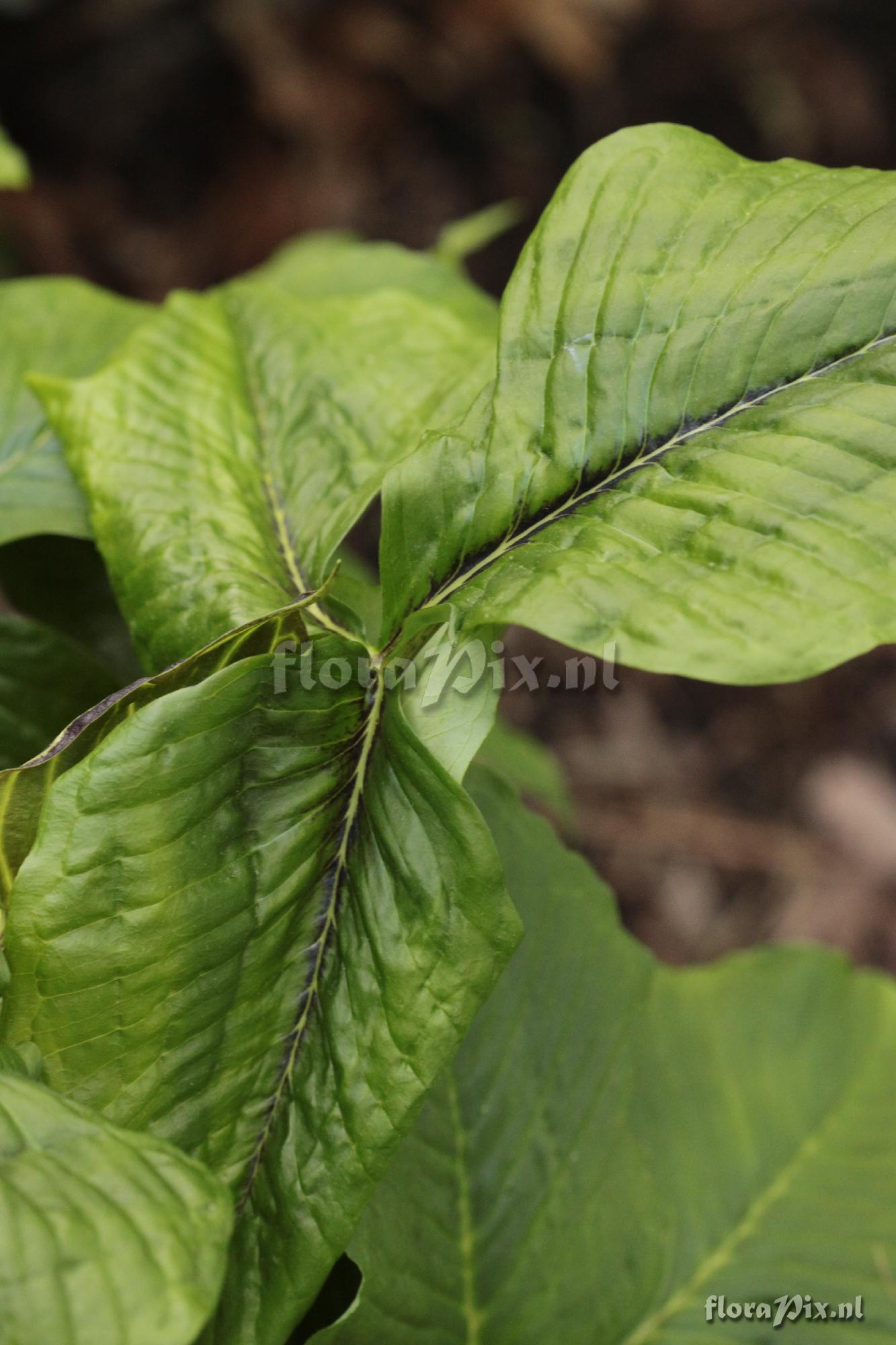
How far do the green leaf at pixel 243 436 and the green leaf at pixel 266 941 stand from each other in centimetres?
12

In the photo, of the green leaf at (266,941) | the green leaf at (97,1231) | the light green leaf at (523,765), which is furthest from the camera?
the light green leaf at (523,765)

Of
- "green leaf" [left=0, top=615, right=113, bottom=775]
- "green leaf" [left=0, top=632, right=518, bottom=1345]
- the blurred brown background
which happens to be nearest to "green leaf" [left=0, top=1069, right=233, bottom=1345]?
"green leaf" [left=0, top=632, right=518, bottom=1345]

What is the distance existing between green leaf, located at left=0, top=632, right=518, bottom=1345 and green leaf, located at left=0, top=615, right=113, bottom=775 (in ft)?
1.19

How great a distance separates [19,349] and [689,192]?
676mm

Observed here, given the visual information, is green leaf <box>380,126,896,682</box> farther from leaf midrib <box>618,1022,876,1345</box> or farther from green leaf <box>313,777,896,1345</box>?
leaf midrib <box>618,1022,876,1345</box>

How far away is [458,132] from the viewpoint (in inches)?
108

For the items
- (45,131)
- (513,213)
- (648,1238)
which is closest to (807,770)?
(513,213)

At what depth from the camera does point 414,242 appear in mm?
2703

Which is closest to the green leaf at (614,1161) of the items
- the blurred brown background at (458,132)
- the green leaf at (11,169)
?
the green leaf at (11,169)

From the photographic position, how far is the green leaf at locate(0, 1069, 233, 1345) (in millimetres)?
524

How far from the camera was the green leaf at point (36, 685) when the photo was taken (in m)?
0.96

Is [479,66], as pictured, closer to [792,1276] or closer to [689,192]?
[689,192]

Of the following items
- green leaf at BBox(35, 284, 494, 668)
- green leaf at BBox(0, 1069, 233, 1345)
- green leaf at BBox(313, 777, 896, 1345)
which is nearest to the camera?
green leaf at BBox(0, 1069, 233, 1345)

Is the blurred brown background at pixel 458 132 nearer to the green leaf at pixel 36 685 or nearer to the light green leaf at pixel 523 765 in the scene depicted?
the light green leaf at pixel 523 765
